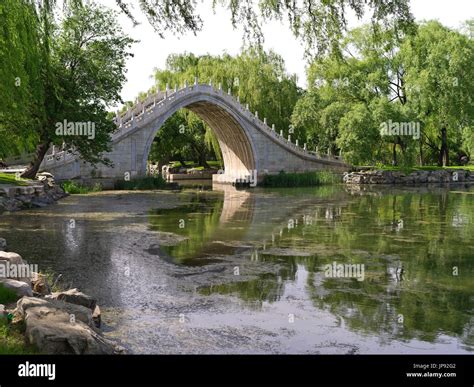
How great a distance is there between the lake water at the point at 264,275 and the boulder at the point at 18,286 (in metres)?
1.00

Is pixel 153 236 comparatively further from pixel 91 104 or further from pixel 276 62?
pixel 276 62

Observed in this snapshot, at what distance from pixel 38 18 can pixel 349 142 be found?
30665 mm

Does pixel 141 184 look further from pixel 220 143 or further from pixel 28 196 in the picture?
pixel 220 143

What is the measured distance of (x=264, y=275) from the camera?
9.61 m

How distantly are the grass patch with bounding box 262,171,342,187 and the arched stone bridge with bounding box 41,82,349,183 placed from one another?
82.9 inches

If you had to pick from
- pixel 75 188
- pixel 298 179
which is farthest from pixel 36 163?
pixel 298 179

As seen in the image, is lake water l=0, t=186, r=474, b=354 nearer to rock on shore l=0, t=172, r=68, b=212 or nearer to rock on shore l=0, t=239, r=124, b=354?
rock on shore l=0, t=239, r=124, b=354

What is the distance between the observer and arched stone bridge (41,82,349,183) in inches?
1206

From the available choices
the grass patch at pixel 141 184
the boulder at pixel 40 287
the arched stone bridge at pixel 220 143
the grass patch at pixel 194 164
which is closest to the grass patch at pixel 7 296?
the boulder at pixel 40 287

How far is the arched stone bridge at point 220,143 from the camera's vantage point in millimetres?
30641

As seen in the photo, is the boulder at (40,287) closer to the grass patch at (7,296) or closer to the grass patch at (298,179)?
the grass patch at (7,296)

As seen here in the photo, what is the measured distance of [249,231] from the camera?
15.0 m

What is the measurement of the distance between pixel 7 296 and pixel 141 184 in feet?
80.0
